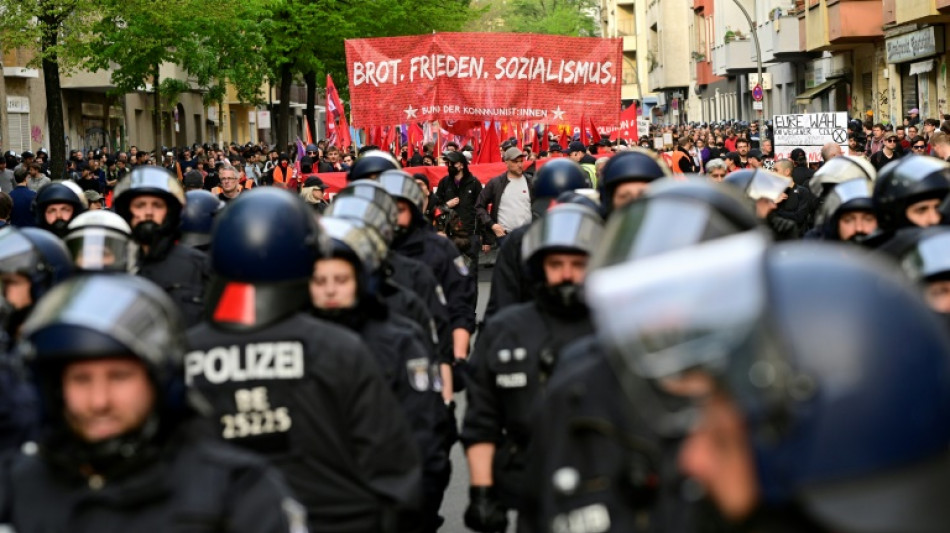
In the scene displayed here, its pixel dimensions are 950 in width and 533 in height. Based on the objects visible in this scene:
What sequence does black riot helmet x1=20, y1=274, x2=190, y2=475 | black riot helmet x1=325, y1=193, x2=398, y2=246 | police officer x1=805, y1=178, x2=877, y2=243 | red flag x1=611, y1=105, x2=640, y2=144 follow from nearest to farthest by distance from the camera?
black riot helmet x1=20, y1=274, x2=190, y2=475
black riot helmet x1=325, y1=193, x2=398, y2=246
police officer x1=805, y1=178, x2=877, y2=243
red flag x1=611, y1=105, x2=640, y2=144

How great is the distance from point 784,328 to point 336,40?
44214mm

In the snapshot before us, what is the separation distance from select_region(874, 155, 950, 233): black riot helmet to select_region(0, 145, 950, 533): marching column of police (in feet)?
0.04

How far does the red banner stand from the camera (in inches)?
965

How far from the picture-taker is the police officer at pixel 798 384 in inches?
81.1

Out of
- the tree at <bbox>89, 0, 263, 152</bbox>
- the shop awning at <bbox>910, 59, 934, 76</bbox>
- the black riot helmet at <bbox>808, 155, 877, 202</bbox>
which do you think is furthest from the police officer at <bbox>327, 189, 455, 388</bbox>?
the shop awning at <bbox>910, 59, 934, 76</bbox>

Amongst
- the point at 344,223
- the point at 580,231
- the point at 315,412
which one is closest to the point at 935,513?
the point at 315,412

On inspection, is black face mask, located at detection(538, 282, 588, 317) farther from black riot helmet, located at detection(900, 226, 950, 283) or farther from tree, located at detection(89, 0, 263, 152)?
tree, located at detection(89, 0, 263, 152)

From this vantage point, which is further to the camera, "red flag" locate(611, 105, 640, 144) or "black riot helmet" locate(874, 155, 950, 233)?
"red flag" locate(611, 105, 640, 144)

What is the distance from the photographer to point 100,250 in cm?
835

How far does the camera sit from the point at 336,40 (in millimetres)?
45719

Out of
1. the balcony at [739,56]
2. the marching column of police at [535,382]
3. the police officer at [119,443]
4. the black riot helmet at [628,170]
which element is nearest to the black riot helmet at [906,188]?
the marching column of police at [535,382]

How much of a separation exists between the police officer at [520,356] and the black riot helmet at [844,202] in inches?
108

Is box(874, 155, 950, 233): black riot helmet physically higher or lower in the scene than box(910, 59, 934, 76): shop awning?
lower

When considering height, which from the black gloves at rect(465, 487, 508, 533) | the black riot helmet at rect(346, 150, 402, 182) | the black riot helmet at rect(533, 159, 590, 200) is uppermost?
the black riot helmet at rect(346, 150, 402, 182)
